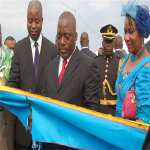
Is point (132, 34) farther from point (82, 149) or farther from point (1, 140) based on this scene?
point (1, 140)

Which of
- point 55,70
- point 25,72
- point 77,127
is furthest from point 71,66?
point 25,72

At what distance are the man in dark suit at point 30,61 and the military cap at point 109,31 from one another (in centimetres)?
224

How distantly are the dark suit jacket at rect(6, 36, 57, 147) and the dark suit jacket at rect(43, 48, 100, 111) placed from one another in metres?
0.53

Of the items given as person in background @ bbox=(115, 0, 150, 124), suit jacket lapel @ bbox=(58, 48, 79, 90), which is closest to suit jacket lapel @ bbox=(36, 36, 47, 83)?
suit jacket lapel @ bbox=(58, 48, 79, 90)

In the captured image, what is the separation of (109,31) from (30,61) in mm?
2701

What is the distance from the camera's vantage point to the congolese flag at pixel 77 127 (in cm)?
185

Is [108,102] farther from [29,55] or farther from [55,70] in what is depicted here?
[55,70]

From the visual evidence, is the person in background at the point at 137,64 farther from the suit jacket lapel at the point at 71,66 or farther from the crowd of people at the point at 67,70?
the suit jacket lapel at the point at 71,66

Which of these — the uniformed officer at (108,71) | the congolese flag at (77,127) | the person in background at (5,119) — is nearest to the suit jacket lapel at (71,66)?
the congolese flag at (77,127)

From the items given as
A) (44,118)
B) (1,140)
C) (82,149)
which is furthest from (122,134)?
(1,140)

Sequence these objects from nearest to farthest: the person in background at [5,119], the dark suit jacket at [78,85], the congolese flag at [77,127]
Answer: the congolese flag at [77,127], the dark suit jacket at [78,85], the person in background at [5,119]

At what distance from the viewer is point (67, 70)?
95.7 inches

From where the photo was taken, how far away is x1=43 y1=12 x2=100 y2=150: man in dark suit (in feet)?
7.71

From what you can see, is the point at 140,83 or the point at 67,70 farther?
the point at 67,70
